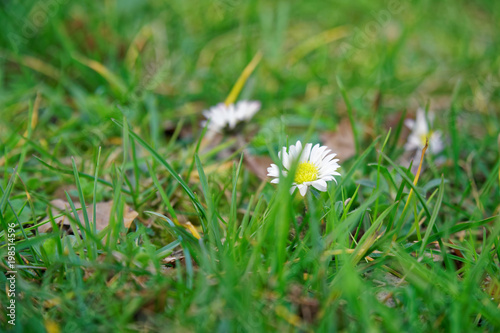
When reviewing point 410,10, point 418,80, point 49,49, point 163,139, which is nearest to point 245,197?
point 163,139

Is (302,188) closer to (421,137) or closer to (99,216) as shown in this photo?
(99,216)

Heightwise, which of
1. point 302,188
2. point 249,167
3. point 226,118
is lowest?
point 302,188

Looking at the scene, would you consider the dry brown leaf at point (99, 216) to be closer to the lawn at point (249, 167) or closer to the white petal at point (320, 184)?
the lawn at point (249, 167)

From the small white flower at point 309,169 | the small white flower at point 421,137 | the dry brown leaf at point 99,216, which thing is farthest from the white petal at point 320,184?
the small white flower at point 421,137

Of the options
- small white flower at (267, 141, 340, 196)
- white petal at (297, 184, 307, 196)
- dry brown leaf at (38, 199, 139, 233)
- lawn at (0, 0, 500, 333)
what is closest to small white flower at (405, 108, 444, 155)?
lawn at (0, 0, 500, 333)

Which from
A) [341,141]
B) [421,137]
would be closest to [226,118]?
[341,141]

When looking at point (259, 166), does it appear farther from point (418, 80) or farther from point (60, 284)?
point (418, 80)

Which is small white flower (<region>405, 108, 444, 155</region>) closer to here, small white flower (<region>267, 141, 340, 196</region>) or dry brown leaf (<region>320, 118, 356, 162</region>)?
dry brown leaf (<region>320, 118, 356, 162</region>)
